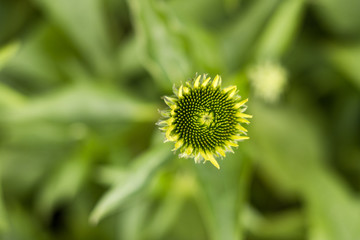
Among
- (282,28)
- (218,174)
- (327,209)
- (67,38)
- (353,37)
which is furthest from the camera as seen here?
(67,38)

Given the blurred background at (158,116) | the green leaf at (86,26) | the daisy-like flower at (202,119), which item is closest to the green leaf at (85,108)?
the blurred background at (158,116)

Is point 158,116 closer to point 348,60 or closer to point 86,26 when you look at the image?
point 86,26

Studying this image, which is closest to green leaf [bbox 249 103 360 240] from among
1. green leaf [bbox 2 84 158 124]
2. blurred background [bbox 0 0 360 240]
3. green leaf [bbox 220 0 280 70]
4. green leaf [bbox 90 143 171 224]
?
blurred background [bbox 0 0 360 240]

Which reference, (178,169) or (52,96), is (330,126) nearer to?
(178,169)

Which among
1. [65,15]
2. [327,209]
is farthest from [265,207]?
[65,15]

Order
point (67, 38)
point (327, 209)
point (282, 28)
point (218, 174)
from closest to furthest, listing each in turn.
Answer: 1. point (218, 174)
2. point (282, 28)
3. point (327, 209)
4. point (67, 38)

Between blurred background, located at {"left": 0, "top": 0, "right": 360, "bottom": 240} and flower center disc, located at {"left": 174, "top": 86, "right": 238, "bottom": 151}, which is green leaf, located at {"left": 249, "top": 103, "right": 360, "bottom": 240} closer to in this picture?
blurred background, located at {"left": 0, "top": 0, "right": 360, "bottom": 240}

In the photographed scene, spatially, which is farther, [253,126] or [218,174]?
[253,126]
